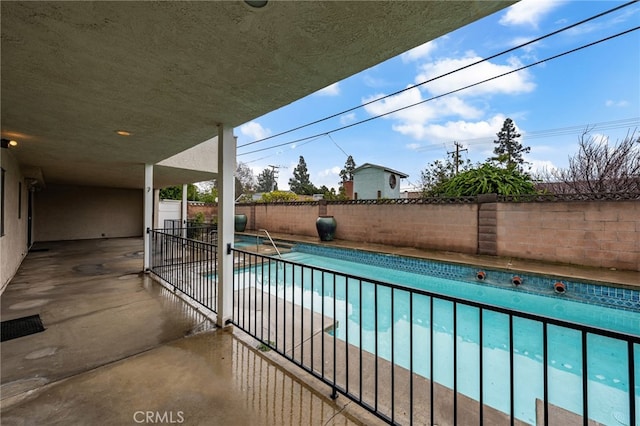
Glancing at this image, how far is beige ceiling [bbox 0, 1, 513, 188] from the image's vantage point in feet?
4.34

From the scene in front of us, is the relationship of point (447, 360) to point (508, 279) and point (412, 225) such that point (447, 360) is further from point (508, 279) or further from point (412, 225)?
point (412, 225)

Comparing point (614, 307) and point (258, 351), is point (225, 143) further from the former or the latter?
point (614, 307)

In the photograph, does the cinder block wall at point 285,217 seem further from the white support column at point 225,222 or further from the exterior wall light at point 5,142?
the exterior wall light at point 5,142

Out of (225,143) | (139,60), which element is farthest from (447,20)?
(225,143)

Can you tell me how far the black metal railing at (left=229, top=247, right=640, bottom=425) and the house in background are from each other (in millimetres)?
13358


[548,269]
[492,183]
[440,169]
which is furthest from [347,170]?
[548,269]

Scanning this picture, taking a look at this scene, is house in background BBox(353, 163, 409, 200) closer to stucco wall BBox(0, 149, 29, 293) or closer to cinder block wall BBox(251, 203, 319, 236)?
cinder block wall BBox(251, 203, 319, 236)

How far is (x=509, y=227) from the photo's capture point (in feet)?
20.8

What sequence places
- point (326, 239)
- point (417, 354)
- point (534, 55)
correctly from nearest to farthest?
1. point (417, 354)
2. point (534, 55)
3. point (326, 239)

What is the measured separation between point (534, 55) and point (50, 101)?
29.2ft

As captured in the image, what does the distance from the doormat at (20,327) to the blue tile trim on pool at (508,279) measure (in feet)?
20.2

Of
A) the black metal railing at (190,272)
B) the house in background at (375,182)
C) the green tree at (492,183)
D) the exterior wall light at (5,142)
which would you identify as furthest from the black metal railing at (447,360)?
the house in background at (375,182)

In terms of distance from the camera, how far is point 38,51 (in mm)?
1676

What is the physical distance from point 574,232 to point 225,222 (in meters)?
6.83
